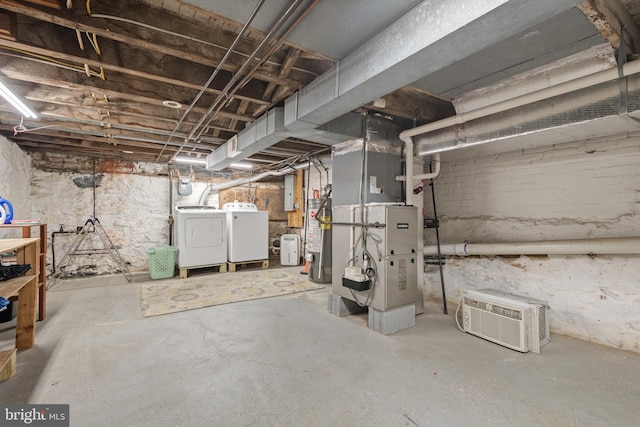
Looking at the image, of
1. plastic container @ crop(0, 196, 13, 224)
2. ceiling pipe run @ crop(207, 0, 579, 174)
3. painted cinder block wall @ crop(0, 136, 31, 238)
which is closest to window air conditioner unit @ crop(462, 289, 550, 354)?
ceiling pipe run @ crop(207, 0, 579, 174)

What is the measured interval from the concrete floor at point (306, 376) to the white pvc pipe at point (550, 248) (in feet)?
2.83

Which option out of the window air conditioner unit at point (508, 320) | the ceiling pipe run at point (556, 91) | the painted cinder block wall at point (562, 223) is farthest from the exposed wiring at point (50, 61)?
the painted cinder block wall at point (562, 223)

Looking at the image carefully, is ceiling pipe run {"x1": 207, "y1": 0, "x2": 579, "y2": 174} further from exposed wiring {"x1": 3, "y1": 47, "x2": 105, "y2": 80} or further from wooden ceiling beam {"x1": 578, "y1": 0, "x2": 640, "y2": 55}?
exposed wiring {"x1": 3, "y1": 47, "x2": 105, "y2": 80}

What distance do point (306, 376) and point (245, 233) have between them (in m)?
3.93

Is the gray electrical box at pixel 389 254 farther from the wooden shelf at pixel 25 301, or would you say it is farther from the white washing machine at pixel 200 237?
the white washing machine at pixel 200 237

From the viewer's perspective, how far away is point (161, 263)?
4.82m

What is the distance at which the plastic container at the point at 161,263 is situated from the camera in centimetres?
477

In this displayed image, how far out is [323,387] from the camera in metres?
1.82

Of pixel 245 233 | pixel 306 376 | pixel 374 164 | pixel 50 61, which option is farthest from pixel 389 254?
pixel 245 233

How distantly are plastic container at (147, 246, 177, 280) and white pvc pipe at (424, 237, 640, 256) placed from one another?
4.39 meters

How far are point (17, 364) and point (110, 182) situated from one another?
404cm

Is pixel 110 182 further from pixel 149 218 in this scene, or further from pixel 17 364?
pixel 17 364

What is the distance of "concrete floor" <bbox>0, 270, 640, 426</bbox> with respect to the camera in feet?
5.16

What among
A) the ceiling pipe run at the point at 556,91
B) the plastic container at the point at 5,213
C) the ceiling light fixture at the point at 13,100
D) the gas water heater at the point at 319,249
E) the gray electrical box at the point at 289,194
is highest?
the ceiling light fixture at the point at 13,100
